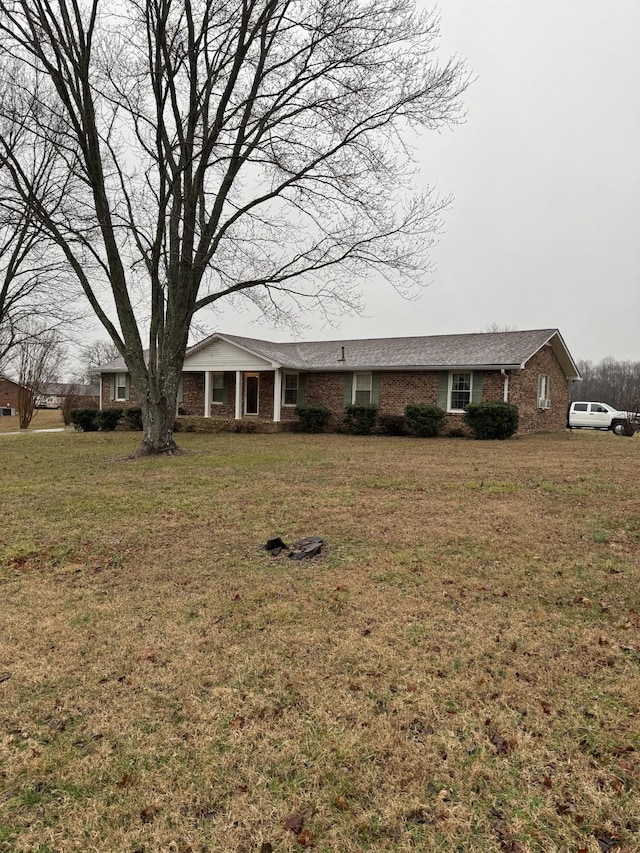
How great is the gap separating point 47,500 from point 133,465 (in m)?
3.40

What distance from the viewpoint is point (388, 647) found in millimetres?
3262

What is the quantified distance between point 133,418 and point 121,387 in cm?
463

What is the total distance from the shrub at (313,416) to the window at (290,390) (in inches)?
60.2

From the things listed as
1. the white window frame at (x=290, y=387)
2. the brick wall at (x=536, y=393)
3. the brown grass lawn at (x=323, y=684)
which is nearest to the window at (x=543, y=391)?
the brick wall at (x=536, y=393)

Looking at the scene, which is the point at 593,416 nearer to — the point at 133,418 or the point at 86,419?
the point at 133,418

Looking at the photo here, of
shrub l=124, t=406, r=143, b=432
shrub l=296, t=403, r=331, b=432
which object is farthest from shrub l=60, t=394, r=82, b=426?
shrub l=296, t=403, r=331, b=432

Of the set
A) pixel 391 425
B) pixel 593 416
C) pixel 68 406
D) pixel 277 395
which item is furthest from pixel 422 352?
pixel 68 406

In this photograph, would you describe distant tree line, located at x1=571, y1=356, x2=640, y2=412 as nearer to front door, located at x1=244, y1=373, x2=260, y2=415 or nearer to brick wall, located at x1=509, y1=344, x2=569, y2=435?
brick wall, located at x1=509, y1=344, x2=569, y2=435

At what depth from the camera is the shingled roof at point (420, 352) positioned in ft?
61.1

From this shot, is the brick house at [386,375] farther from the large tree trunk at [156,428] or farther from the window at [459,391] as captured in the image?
the large tree trunk at [156,428]

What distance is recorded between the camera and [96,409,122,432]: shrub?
2242 cm

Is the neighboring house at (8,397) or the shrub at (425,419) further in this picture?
the neighboring house at (8,397)

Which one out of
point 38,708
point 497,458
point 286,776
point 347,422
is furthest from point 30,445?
point 286,776

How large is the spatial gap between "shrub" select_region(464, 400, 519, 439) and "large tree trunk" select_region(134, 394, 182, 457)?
1004cm
